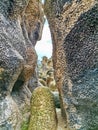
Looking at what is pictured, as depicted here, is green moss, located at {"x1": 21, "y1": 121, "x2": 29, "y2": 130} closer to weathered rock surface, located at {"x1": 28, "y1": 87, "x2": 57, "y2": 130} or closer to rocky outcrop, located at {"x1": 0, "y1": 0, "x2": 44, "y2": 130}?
rocky outcrop, located at {"x1": 0, "y1": 0, "x2": 44, "y2": 130}

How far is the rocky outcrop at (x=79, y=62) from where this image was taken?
18.0 feet

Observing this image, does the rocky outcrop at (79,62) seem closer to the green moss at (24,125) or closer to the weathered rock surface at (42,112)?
the weathered rock surface at (42,112)

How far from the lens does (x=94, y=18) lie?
546 centimetres

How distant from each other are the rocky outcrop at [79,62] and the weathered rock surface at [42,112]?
314 mm

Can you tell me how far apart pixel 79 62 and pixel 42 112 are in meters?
1.25

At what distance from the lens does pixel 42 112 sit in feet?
19.3

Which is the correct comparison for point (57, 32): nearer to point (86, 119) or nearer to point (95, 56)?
point (95, 56)

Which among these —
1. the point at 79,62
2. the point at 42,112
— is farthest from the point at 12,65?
the point at 79,62

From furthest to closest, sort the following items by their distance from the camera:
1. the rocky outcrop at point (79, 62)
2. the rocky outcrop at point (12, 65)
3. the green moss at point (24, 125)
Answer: the green moss at point (24, 125), the rocky outcrop at point (12, 65), the rocky outcrop at point (79, 62)

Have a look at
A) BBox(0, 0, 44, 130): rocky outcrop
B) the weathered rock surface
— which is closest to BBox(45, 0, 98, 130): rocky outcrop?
the weathered rock surface

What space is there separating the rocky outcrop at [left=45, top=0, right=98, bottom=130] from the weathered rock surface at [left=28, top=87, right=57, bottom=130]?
0.31 metres

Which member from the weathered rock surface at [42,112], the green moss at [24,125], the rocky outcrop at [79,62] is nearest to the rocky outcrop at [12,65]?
the green moss at [24,125]

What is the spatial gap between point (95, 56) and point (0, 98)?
1.98 metres

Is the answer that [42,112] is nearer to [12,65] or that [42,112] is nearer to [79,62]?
[12,65]
